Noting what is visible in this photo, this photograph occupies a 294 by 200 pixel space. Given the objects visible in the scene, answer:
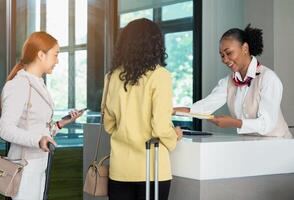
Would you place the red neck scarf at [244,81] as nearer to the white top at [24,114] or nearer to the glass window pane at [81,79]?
the white top at [24,114]

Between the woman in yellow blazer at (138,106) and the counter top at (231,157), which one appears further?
the counter top at (231,157)

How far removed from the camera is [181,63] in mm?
5703

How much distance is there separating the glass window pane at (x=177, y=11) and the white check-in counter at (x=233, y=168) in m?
2.90

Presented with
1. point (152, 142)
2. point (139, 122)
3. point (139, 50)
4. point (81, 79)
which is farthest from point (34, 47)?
point (81, 79)

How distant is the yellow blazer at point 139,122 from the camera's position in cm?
237

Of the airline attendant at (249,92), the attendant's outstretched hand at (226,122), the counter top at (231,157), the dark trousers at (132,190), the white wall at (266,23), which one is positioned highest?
the white wall at (266,23)

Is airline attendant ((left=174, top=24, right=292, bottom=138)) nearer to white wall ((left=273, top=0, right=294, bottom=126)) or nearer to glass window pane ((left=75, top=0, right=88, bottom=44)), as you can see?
white wall ((left=273, top=0, right=294, bottom=126))

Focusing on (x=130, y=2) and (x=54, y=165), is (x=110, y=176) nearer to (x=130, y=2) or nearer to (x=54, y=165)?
(x=54, y=165)

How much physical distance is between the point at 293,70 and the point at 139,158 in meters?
3.08

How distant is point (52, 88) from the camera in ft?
17.7

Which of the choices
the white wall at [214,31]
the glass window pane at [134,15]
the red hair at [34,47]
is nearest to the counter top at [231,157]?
the red hair at [34,47]

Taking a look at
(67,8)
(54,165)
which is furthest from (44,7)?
(54,165)

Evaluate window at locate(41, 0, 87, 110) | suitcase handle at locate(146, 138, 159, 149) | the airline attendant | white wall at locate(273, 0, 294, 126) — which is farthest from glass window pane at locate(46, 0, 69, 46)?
suitcase handle at locate(146, 138, 159, 149)

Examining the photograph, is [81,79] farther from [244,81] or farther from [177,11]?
[244,81]
